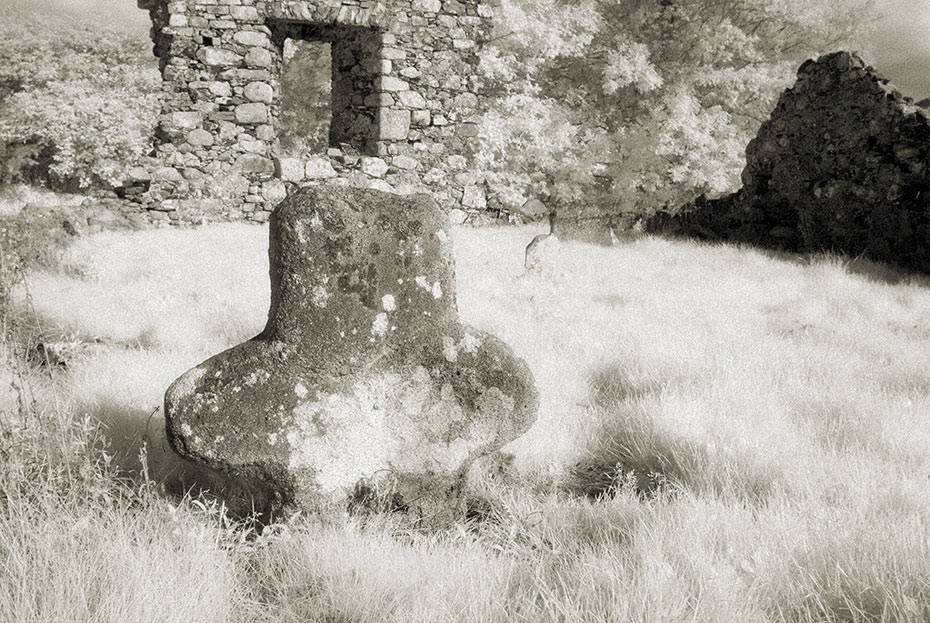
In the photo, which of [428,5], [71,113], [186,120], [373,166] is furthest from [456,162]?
[71,113]

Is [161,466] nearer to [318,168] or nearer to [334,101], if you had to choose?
[318,168]

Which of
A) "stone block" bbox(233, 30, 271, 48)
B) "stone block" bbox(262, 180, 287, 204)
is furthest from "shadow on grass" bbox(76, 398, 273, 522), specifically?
"stone block" bbox(233, 30, 271, 48)

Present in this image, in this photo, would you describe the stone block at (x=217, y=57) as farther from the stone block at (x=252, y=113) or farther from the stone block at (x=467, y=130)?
the stone block at (x=467, y=130)

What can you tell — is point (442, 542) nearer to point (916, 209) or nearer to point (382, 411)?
point (382, 411)

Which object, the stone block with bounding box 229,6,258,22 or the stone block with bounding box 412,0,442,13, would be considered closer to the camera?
the stone block with bounding box 229,6,258,22

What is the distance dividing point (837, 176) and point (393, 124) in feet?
21.2

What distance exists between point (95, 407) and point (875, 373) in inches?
163

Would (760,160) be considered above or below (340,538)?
above

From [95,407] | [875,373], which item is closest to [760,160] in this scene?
[875,373]

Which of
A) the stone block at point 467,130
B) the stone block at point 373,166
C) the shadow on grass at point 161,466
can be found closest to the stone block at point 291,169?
the stone block at point 373,166

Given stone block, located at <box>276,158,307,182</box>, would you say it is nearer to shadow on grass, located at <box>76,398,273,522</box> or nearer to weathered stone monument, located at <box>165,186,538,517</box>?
shadow on grass, located at <box>76,398,273,522</box>

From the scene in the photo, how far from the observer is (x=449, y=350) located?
7.97 ft

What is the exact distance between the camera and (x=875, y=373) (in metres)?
3.88

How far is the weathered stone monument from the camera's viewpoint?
2.18 meters
